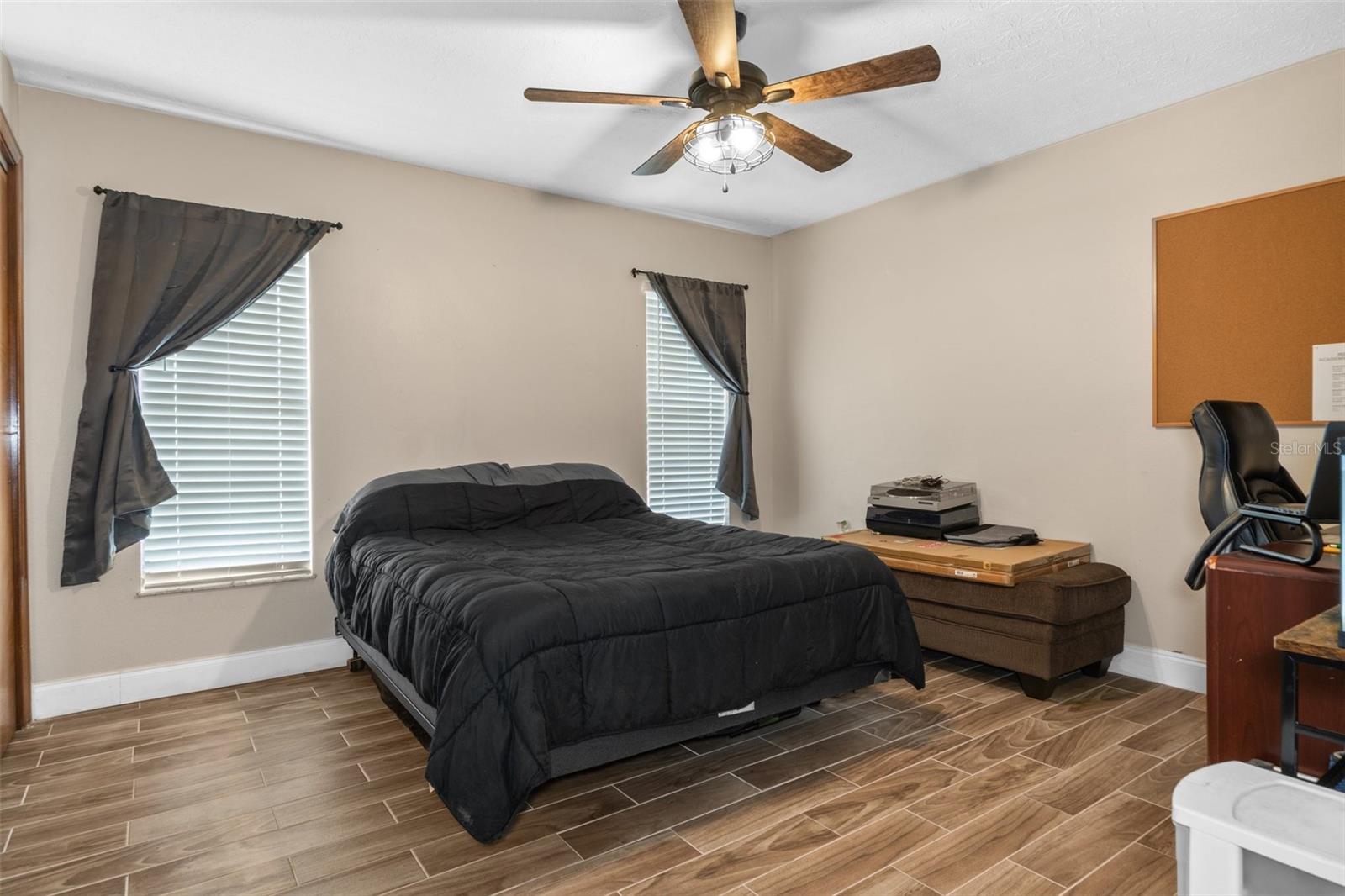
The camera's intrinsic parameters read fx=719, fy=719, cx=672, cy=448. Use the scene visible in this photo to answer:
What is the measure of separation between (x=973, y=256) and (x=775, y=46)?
1966mm

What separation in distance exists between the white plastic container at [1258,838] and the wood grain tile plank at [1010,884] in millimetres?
983

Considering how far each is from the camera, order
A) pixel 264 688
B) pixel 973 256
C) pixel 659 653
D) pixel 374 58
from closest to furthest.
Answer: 1. pixel 659 653
2. pixel 374 58
3. pixel 264 688
4. pixel 973 256

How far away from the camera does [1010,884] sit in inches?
73.1

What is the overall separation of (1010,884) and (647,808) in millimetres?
1033

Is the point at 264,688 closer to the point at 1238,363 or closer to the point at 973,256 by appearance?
Answer: the point at 973,256

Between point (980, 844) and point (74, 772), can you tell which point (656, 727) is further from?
point (74, 772)

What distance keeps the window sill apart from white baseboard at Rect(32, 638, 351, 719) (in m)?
0.33

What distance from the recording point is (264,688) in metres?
3.42

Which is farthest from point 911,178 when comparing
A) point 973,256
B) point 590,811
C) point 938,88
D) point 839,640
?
point 590,811

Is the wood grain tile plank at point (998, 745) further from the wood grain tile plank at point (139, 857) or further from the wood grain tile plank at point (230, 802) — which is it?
the wood grain tile plank at point (139, 857)

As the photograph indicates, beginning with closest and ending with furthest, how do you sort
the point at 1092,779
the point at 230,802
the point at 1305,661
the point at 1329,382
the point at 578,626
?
the point at 1305,661 < the point at 578,626 < the point at 230,802 < the point at 1092,779 < the point at 1329,382

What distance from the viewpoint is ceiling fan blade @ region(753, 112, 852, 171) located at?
2.75 m

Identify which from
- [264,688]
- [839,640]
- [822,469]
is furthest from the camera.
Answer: [822,469]

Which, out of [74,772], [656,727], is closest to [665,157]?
[656,727]
